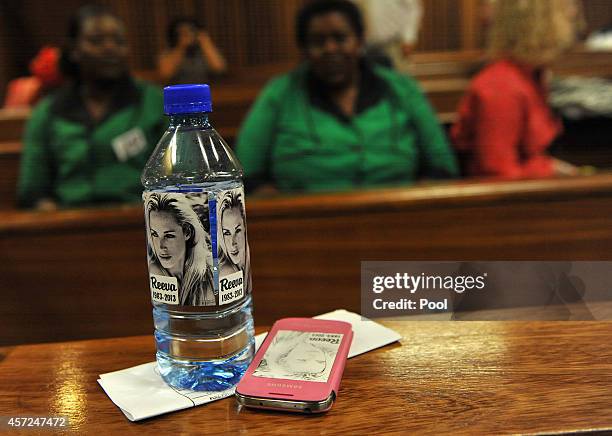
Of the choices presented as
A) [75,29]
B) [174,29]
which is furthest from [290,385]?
[174,29]

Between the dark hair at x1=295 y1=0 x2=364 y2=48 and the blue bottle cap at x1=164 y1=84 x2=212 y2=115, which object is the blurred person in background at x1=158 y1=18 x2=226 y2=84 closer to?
the dark hair at x1=295 y1=0 x2=364 y2=48

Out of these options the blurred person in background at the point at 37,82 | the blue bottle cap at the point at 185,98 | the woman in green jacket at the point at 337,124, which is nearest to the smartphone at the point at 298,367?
the blue bottle cap at the point at 185,98

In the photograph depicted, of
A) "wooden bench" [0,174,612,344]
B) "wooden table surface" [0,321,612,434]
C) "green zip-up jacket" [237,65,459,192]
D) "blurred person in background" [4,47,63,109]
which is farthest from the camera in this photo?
"blurred person in background" [4,47,63,109]

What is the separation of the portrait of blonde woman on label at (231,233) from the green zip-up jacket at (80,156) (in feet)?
4.42

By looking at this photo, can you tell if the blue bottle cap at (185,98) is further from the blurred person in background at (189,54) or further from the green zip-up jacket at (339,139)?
the blurred person in background at (189,54)

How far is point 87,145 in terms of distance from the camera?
1.85 m

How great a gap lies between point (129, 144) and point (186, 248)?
1395 millimetres

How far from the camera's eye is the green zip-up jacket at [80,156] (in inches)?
72.6

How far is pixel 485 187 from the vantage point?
123cm

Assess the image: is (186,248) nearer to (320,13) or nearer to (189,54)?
(320,13)

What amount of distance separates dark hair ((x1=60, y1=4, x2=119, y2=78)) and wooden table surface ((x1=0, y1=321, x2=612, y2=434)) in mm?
1492

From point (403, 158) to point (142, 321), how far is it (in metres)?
0.94

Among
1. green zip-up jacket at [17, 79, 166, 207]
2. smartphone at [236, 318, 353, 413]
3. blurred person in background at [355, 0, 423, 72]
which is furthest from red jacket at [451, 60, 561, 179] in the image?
smartphone at [236, 318, 353, 413]

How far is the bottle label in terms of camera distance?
536 millimetres
